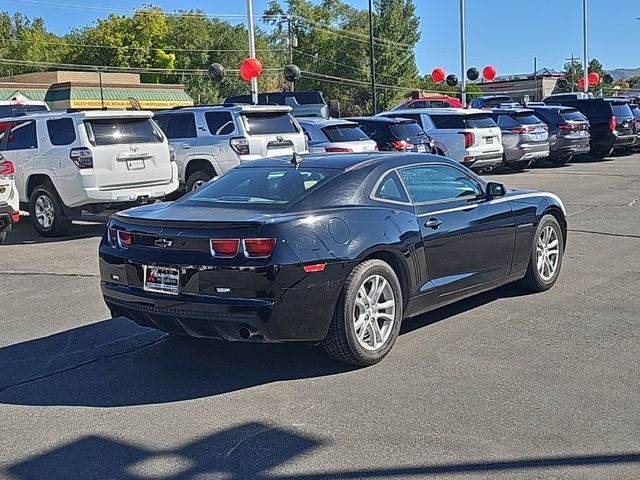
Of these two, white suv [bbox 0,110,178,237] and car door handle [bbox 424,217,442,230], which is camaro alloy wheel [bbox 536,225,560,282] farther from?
white suv [bbox 0,110,178,237]

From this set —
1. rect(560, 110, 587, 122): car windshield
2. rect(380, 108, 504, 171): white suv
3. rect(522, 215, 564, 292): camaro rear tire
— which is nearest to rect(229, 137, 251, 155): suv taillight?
rect(380, 108, 504, 171): white suv

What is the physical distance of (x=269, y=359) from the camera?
5.89 metres

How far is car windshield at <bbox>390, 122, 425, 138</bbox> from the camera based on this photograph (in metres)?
18.3

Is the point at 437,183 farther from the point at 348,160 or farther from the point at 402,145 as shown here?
the point at 402,145

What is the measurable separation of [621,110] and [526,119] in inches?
214

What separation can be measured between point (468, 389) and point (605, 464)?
1.20 metres

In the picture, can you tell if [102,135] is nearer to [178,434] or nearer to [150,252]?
[150,252]

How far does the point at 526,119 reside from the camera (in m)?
22.0

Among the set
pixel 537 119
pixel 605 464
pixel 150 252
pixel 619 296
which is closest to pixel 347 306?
pixel 150 252

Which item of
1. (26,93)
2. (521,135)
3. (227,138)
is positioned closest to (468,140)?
(521,135)

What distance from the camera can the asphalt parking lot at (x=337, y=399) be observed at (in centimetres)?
414

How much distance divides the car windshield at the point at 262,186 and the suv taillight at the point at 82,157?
5.42 metres

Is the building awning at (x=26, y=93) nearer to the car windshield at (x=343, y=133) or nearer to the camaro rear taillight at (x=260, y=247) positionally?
the car windshield at (x=343, y=133)

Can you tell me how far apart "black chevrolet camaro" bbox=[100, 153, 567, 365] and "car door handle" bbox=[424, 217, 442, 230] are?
1cm
